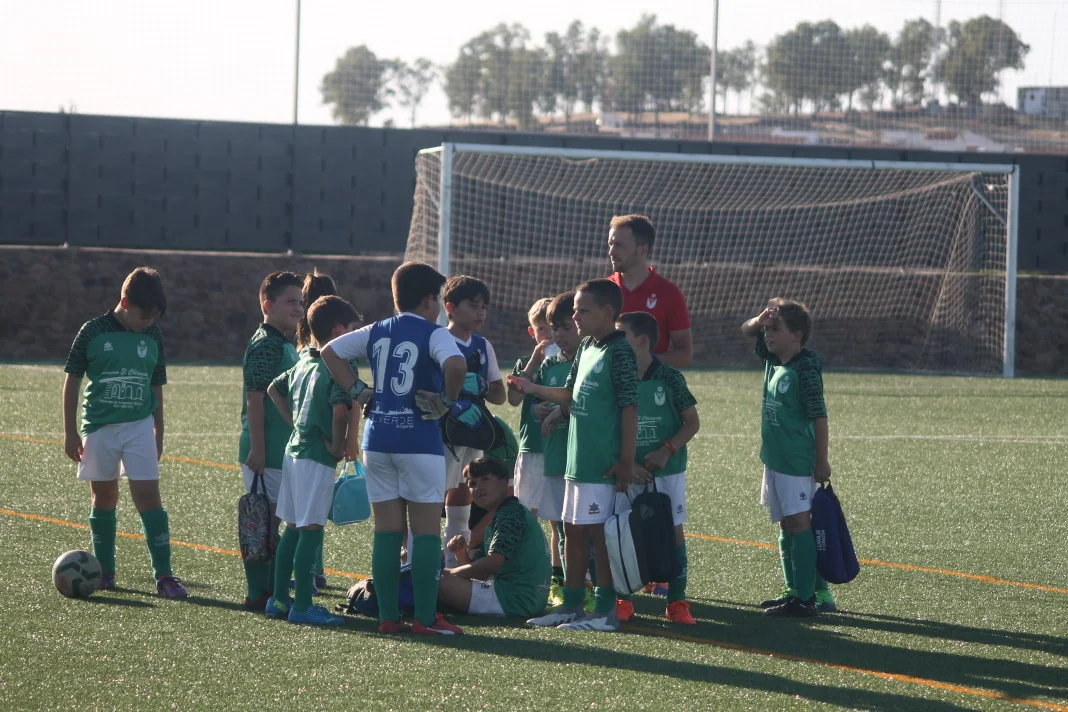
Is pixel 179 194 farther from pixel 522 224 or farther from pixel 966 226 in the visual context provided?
pixel 966 226

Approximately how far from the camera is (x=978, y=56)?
23156 mm

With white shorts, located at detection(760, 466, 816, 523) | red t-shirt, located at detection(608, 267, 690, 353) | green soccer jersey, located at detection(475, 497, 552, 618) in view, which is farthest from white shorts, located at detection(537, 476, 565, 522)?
white shorts, located at detection(760, 466, 816, 523)

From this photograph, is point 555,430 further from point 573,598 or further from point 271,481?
point 271,481

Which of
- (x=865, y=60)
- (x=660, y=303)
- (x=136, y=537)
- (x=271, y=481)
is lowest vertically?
(x=136, y=537)

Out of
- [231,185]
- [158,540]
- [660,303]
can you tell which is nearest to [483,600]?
[158,540]

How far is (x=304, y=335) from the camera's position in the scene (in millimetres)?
6117

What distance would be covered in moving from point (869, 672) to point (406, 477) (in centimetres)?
188

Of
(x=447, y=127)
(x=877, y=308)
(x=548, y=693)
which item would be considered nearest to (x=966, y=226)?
(x=877, y=308)

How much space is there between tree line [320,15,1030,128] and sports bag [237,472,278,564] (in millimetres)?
17182

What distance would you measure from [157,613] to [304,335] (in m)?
1.34

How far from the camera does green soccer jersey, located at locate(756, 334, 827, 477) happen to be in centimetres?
601

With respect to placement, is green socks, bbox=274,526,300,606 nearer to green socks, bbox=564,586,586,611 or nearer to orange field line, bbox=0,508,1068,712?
A: green socks, bbox=564,586,586,611

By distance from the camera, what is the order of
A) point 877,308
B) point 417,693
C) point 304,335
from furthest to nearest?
point 877,308, point 304,335, point 417,693

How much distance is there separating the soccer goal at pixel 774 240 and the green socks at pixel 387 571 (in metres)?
Answer: 13.2
